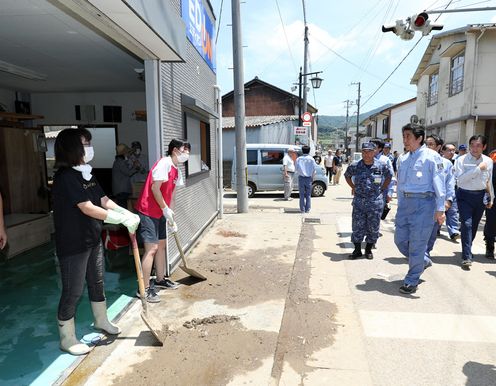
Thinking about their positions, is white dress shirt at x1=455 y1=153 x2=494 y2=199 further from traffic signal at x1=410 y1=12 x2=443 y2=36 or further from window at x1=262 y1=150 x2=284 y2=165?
window at x1=262 y1=150 x2=284 y2=165

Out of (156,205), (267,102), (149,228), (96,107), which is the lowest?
(149,228)

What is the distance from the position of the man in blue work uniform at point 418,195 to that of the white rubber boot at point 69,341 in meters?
3.35

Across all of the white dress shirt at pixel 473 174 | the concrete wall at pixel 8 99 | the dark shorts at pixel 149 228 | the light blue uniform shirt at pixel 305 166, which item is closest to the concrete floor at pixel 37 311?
the dark shorts at pixel 149 228

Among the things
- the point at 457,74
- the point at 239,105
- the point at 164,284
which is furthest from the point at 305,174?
the point at 457,74

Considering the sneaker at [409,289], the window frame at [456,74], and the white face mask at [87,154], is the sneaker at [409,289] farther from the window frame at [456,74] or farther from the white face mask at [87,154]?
the window frame at [456,74]

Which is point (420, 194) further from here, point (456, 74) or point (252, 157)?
point (456, 74)

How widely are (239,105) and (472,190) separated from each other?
18.7 ft

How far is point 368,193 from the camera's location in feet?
17.5

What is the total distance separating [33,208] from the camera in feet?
24.9

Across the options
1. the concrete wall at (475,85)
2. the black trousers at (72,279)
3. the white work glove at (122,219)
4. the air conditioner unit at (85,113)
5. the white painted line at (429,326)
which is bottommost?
the white painted line at (429,326)

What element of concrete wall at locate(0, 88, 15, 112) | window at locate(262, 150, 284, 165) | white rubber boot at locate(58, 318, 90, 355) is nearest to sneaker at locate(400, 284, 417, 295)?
white rubber boot at locate(58, 318, 90, 355)

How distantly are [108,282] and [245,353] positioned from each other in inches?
96.3

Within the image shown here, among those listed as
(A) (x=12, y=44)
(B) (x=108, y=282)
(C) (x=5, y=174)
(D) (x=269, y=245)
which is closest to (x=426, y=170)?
(D) (x=269, y=245)

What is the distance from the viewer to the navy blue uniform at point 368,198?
5.31 m
